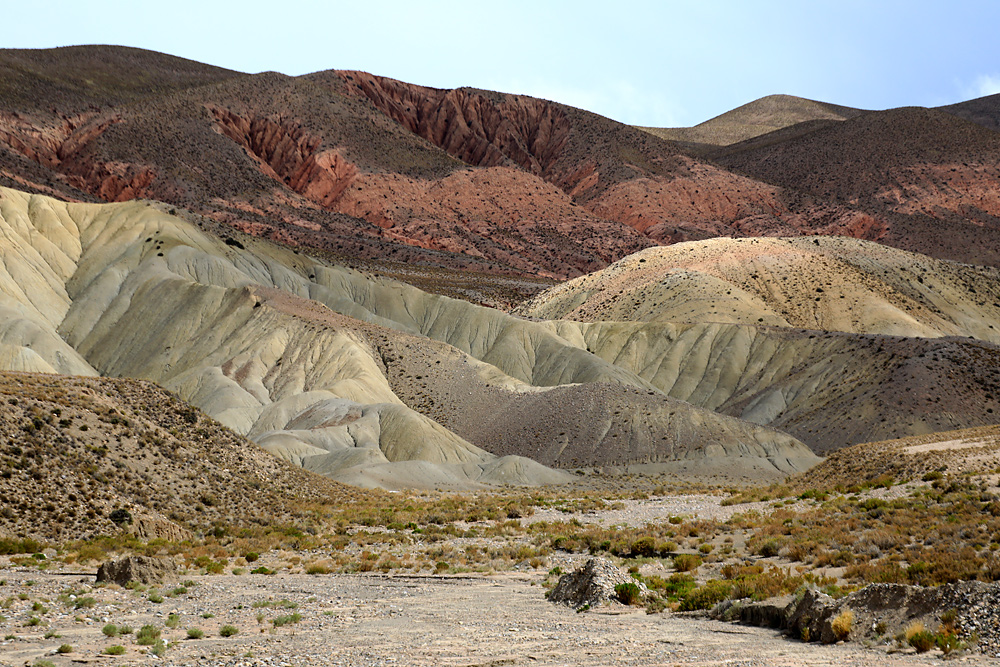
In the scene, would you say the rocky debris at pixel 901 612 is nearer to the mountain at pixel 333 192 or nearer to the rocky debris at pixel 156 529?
the rocky debris at pixel 156 529

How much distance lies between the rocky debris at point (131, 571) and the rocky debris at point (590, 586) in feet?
30.6

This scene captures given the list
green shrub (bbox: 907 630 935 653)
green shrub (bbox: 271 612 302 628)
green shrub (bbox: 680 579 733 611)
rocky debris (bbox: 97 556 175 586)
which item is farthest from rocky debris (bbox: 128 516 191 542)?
green shrub (bbox: 907 630 935 653)

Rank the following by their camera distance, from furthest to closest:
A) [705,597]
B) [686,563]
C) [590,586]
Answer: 1. [686,563]
2. [590,586]
3. [705,597]

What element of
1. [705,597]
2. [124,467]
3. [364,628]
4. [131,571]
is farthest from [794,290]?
[364,628]

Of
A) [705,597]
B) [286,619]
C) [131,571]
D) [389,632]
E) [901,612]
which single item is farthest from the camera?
[131,571]

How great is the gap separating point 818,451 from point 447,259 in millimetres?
94681

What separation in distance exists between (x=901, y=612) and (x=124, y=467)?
26.3 m

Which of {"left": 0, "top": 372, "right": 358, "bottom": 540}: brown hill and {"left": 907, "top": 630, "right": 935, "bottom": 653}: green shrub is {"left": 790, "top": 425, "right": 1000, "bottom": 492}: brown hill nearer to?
{"left": 907, "top": 630, "right": 935, "bottom": 653}: green shrub

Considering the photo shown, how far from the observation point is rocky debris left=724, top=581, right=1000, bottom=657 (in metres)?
14.9

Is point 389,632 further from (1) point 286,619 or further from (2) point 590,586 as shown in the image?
(2) point 590,586

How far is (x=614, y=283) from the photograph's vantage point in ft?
407

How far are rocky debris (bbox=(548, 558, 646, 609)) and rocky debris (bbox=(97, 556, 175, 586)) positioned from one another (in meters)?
9.34

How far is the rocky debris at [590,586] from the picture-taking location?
21125 millimetres

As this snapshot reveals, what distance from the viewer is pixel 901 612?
1593 centimetres
